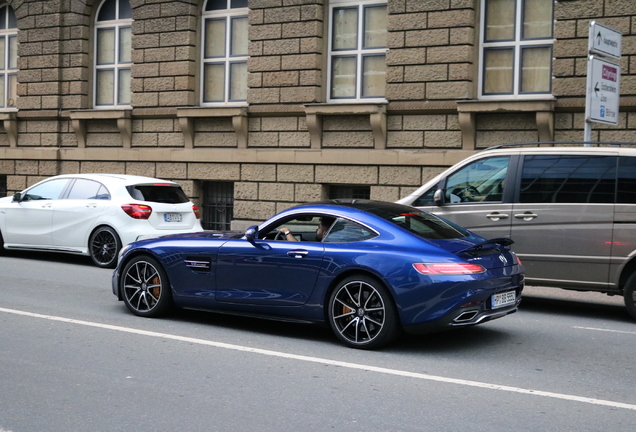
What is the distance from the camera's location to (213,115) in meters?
19.9

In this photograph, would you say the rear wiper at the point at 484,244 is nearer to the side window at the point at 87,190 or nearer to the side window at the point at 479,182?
the side window at the point at 479,182

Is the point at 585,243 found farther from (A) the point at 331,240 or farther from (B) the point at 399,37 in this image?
(B) the point at 399,37

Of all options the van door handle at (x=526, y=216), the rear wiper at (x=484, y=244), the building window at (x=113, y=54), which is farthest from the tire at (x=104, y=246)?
the building window at (x=113, y=54)

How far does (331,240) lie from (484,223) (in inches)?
→ 123

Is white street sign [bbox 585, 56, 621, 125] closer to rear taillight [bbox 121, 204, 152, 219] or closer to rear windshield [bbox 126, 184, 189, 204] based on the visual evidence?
rear windshield [bbox 126, 184, 189, 204]

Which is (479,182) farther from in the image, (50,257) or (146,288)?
(50,257)

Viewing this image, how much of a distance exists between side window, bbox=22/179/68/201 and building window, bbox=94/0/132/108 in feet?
23.3

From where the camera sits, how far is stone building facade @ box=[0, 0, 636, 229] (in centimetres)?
1684

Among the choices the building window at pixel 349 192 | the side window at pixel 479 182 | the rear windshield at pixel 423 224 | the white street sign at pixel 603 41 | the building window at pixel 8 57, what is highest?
the building window at pixel 8 57

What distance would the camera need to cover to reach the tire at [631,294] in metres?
9.55

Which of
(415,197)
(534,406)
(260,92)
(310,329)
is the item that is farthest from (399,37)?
(534,406)

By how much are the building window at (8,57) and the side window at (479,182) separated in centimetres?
1673

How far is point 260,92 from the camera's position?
63.8 ft

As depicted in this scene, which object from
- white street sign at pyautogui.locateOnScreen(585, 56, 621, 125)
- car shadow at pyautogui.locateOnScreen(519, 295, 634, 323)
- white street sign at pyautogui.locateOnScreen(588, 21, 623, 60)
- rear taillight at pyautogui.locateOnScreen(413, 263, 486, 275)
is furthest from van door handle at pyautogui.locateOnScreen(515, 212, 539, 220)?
white street sign at pyautogui.locateOnScreen(588, 21, 623, 60)
